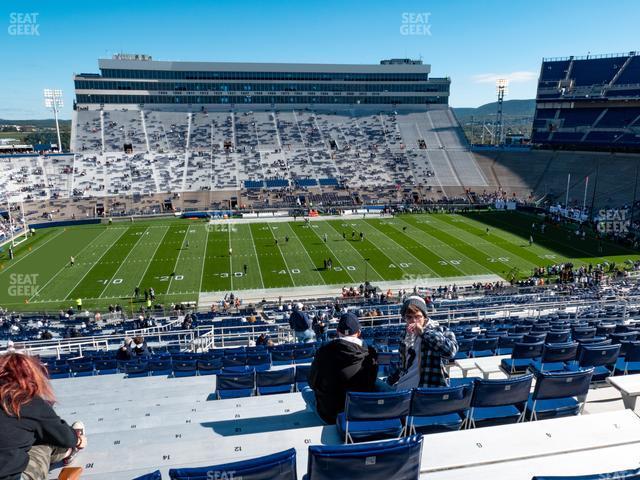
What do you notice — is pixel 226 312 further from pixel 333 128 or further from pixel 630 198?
pixel 333 128

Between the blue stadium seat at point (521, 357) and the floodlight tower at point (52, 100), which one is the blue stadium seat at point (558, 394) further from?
the floodlight tower at point (52, 100)

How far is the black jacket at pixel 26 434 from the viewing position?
304 cm

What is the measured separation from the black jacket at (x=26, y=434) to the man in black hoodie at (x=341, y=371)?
2247 mm

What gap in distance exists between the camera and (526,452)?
4.07m

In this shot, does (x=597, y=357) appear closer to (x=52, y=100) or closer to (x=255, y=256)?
(x=255, y=256)

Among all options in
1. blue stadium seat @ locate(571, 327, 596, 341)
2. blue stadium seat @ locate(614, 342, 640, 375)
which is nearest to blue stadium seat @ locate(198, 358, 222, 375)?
blue stadium seat @ locate(614, 342, 640, 375)

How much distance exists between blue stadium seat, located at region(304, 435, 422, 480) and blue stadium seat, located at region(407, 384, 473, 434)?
1.45 meters

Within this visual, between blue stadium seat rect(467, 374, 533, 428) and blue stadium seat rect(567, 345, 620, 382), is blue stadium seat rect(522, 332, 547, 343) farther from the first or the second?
blue stadium seat rect(467, 374, 533, 428)

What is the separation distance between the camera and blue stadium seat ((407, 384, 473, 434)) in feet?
15.7

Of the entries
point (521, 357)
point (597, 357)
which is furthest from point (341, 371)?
point (597, 357)

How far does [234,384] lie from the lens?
745cm

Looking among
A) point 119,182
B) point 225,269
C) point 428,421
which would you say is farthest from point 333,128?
point 428,421

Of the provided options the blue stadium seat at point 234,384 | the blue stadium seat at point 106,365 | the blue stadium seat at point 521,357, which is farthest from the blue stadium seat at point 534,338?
the blue stadium seat at point 106,365

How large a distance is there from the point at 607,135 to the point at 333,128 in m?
37.9
